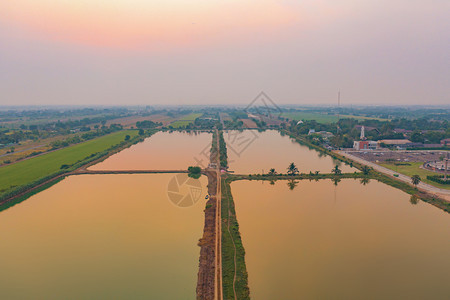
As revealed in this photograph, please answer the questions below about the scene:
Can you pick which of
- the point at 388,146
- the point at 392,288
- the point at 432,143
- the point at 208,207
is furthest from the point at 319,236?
the point at 432,143

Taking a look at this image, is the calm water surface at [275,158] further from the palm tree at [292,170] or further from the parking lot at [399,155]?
the parking lot at [399,155]

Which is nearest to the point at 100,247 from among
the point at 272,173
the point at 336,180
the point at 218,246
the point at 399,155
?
the point at 218,246

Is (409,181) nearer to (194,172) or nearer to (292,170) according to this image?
(292,170)

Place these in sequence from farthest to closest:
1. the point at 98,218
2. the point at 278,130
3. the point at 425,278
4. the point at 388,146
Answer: the point at 278,130 < the point at 388,146 < the point at 98,218 < the point at 425,278

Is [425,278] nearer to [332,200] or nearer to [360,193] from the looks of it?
[332,200]

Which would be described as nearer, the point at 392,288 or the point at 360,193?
the point at 392,288
